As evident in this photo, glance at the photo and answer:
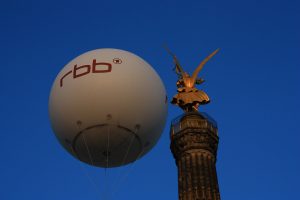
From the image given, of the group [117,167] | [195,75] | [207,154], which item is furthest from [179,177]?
[117,167]

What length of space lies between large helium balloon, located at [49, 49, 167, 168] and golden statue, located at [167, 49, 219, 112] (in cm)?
1886

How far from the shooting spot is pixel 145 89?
11711 mm

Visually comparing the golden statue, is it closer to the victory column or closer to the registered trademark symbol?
the victory column

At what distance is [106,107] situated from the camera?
11.3 meters

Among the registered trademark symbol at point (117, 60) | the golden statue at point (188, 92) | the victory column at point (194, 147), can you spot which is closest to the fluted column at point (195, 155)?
the victory column at point (194, 147)

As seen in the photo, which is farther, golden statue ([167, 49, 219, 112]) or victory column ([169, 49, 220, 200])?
golden statue ([167, 49, 219, 112])

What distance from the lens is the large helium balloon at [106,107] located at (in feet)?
37.2

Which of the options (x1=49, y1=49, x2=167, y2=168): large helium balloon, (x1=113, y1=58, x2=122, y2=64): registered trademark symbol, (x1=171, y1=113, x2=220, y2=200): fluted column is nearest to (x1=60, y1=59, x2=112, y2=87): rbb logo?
(x1=49, y1=49, x2=167, y2=168): large helium balloon

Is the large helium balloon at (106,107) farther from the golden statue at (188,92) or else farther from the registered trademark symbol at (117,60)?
the golden statue at (188,92)

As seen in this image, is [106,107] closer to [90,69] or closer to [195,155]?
[90,69]

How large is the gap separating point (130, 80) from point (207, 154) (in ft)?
55.5

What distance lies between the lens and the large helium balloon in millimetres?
11328

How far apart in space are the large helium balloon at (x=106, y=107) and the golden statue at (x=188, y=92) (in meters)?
18.9

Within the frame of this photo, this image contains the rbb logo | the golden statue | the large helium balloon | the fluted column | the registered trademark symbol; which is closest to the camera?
the large helium balloon
